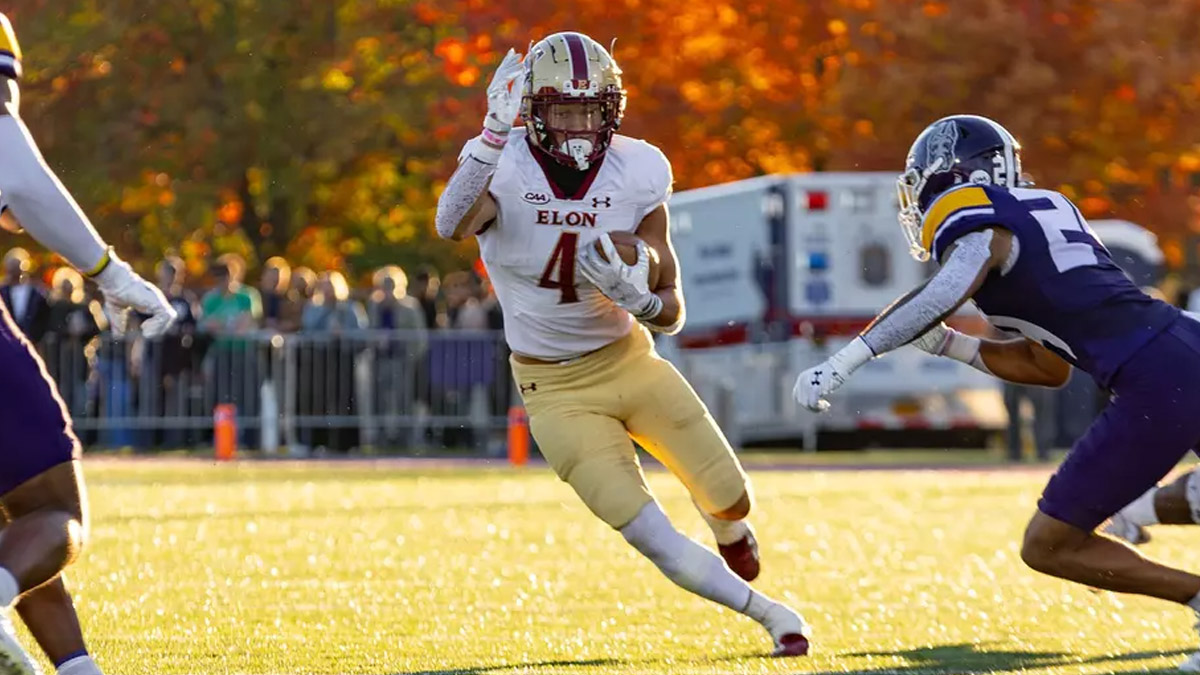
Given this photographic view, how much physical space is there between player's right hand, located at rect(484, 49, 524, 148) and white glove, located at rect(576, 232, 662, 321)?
1.35 feet

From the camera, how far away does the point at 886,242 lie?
22703 millimetres

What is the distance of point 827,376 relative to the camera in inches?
258

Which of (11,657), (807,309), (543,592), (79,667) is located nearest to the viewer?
(11,657)

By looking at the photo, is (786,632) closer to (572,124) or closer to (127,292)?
(572,124)

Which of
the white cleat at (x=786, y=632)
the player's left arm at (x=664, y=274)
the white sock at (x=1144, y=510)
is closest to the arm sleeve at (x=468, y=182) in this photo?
the player's left arm at (x=664, y=274)

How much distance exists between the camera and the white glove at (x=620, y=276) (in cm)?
705

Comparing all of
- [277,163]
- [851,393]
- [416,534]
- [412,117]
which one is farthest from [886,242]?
[416,534]

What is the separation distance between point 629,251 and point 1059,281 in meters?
1.24

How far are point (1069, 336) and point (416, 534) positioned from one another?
6.03 meters

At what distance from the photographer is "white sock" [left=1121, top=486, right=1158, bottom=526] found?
24.4 ft

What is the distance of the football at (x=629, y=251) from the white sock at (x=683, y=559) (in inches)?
26.2

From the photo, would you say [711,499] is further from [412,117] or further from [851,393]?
[412,117]

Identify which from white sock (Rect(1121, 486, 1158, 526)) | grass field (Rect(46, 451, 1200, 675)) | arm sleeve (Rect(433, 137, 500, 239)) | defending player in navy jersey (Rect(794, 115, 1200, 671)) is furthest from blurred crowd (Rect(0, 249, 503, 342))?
defending player in navy jersey (Rect(794, 115, 1200, 671))

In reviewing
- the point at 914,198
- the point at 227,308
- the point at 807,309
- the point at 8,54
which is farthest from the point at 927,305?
the point at 807,309
